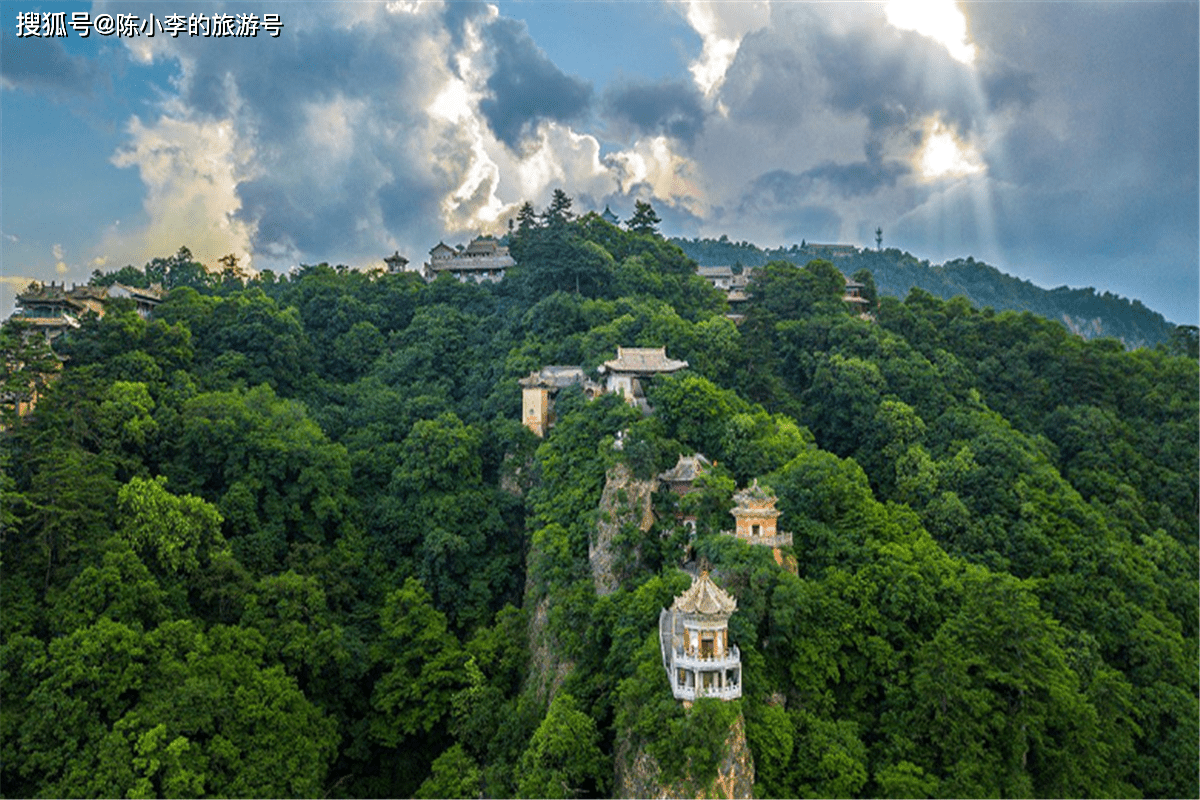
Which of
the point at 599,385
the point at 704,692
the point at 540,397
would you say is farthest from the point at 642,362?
the point at 704,692

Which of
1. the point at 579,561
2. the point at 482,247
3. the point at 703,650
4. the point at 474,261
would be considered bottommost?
the point at 703,650

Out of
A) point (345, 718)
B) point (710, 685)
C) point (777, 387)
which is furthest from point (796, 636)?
point (777, 387)

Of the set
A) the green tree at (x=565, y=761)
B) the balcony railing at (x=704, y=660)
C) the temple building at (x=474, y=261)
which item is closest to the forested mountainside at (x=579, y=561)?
the green tree at (x=565, y=761)

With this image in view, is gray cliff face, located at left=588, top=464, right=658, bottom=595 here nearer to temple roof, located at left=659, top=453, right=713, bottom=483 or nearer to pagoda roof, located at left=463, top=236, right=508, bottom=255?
temple roof, located at left=659, top=453, right=713, bottom=483

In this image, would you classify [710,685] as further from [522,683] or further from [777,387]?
[777,387]

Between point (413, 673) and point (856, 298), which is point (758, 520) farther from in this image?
point (856, 298)

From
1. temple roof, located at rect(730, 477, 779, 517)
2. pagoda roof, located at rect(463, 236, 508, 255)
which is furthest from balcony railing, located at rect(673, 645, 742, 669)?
pagoda roof, located at rect(463, 236, 508, 255)

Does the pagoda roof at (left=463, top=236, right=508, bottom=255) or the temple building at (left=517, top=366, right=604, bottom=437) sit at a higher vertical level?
the pagoda roof at (left=463, top=236, right=508, bottom=255)
